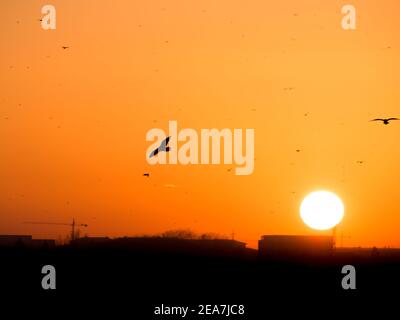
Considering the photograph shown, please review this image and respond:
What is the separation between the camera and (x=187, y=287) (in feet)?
244

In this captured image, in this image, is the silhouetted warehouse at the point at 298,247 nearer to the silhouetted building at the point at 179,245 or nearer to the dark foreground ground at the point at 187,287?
the dark foreground ground at the point at 187,287

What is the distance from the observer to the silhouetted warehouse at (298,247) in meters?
98.3

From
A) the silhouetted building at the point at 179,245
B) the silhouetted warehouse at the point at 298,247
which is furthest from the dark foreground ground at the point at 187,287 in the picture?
the silhouetted building at the point at 179,245

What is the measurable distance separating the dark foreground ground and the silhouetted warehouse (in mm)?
1921

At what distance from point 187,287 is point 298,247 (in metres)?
27.1

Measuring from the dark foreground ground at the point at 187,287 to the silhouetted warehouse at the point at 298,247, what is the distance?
1921 millimetres

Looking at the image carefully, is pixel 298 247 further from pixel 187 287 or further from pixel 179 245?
pixel 179 245

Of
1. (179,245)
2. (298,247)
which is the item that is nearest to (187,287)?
(298,247)

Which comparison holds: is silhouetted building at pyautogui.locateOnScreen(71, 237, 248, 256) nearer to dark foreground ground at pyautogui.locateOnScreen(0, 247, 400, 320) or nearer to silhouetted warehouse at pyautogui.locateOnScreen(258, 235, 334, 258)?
silhouetted warehouse at pyautogui.locateOnScreen(258, 235, 334, 258)
